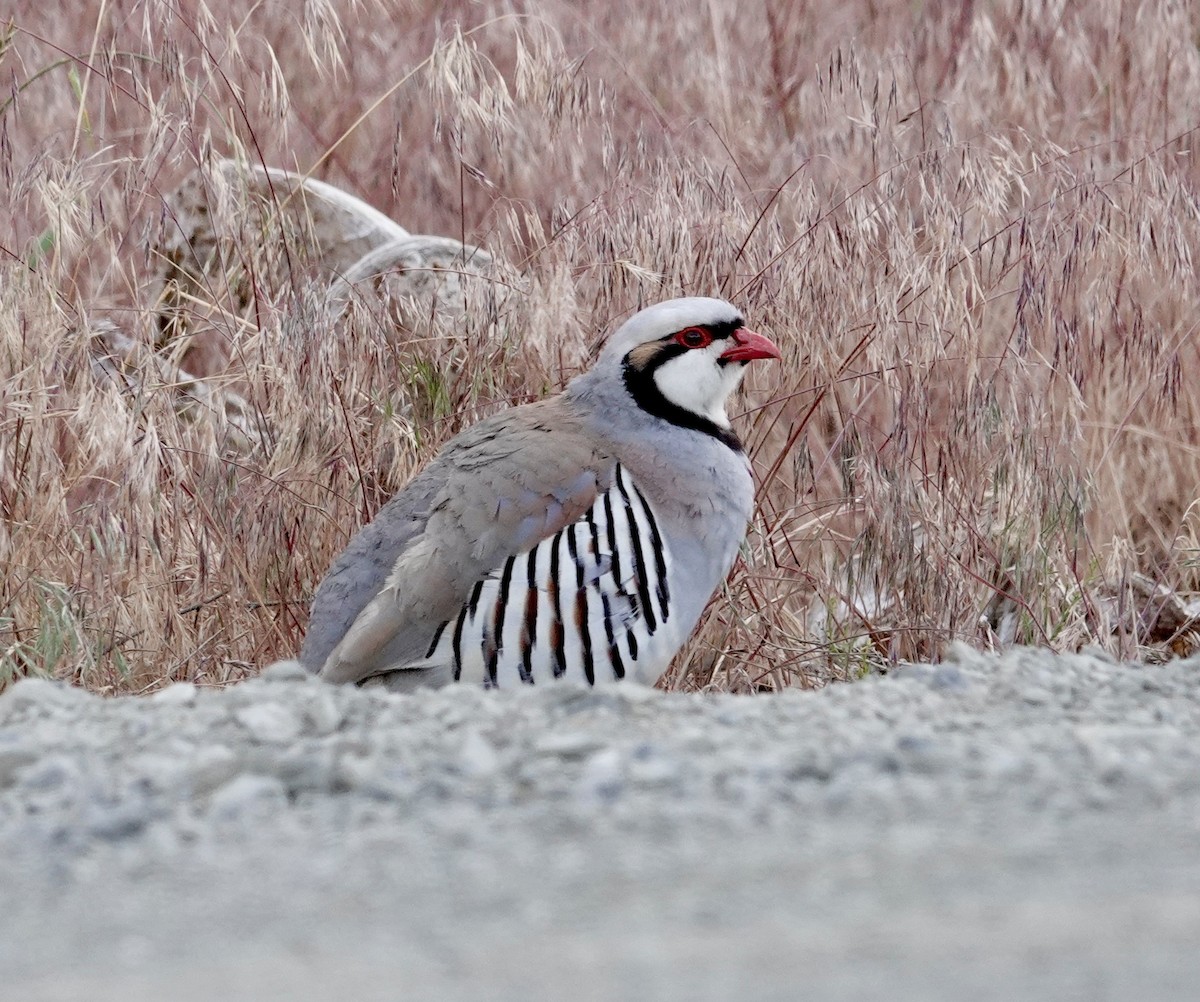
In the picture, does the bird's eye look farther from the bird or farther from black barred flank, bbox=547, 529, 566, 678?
black barred flank, bbox=547, 529, 566, 678

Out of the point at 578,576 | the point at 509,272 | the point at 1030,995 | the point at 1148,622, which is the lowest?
the point at 1148,622

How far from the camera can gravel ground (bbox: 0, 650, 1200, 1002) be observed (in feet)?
6.44

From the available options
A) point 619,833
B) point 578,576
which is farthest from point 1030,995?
point 578,576

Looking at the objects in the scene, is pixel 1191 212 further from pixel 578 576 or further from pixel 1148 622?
pixel 578 576

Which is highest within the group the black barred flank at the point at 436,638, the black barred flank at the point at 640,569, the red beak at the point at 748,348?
the red beak at the point at 748,348

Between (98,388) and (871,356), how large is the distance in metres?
2.11

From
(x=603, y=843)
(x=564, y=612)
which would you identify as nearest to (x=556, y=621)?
(x=564, y=612)

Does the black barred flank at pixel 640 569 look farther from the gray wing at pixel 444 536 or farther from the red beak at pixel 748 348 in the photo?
the red beak at pixel 748 348

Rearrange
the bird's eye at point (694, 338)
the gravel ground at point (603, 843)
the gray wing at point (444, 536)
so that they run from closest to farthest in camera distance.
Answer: the gravel ground at point (603, 843) < the gray wing at point (444, 536) < the bird's eye at point (694, 338)

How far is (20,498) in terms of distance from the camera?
16.3 ft

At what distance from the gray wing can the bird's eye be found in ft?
1.29

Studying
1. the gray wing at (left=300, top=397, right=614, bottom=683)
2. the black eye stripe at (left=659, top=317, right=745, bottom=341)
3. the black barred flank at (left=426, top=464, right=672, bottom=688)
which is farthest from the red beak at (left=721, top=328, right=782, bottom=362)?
the black barred flank at (left=426, top=464, right=672, bottom=688)

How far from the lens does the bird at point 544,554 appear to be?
179 inches

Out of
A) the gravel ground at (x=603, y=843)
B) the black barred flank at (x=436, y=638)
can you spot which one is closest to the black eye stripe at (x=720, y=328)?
the black barred flank at (x=436, y=638)
